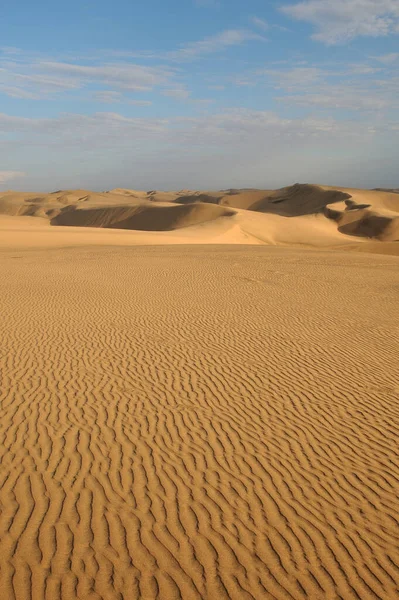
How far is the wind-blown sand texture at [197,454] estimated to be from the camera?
4465mm

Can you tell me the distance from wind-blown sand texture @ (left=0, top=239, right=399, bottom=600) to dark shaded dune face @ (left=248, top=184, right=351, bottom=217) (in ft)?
200

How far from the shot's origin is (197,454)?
6531mm

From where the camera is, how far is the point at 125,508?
5312 mm

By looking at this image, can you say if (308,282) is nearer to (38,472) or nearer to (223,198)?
(38,472)

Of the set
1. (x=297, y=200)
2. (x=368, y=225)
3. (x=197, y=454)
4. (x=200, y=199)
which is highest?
(x=200, y=199)

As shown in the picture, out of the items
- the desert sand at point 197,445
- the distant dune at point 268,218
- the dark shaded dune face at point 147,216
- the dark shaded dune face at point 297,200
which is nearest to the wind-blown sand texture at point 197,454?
the desert sand at point 197,445

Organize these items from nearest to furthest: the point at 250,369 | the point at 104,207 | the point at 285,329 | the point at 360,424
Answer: the point at 360,424 < the point at 250,369 < the point at 285,329 < the point at 104,207

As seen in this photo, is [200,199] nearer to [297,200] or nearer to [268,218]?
[297,200]

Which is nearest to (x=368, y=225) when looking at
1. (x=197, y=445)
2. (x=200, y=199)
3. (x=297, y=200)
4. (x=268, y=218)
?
(x=268, y=218)

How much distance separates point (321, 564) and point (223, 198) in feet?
302

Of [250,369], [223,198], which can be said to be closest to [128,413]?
[250,369]

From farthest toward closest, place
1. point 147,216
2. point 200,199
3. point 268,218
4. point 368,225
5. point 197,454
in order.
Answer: point 200,199
point 147,216
point 268,218
point 368,225
point 197,454

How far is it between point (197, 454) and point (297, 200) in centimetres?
7807

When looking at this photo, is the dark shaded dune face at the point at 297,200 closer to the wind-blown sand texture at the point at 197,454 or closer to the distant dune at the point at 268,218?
the distant dune at the point at 268,218
